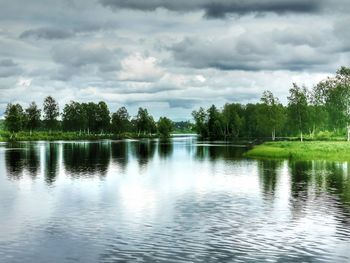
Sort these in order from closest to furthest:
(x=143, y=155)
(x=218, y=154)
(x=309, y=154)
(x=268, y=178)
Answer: (x=268, y=178) < (x=309, y=154) < (x=143, y=155) < (x=218, y=154)

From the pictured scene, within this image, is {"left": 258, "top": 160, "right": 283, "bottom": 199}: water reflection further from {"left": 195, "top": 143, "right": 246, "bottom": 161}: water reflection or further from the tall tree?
the tall tree

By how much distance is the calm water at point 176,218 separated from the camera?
1041 inches

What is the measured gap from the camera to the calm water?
86.8 feet

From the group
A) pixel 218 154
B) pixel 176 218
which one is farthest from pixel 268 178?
pixel 218 154

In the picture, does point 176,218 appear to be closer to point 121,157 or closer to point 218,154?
point 121,157

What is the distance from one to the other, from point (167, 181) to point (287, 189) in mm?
14871

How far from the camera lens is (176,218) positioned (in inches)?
1421

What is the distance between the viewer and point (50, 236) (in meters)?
30.2

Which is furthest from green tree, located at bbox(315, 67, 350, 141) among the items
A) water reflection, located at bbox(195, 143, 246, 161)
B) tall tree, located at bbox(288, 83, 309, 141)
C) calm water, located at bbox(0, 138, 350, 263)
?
calm water, located at bbox(0, 138, 350, 263)

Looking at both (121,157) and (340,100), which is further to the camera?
(340,100)

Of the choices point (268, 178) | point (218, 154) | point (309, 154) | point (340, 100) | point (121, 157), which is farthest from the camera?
point (340, 100)

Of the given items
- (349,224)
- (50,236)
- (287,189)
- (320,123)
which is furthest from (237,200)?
(320,123)

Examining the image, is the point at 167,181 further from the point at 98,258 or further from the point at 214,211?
the point at 98,258

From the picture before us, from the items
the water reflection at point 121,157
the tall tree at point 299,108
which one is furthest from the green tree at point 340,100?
the water reflection at point 121,157
